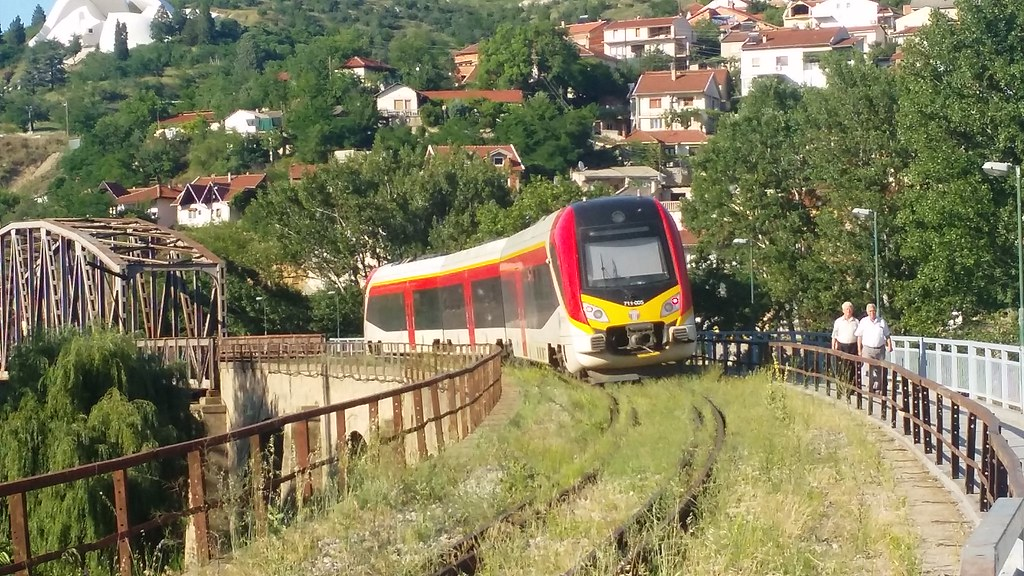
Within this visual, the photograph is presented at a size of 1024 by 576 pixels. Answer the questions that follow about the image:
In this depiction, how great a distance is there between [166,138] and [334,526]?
159115 millimetres

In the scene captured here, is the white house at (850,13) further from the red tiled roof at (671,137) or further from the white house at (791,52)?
the red tiled roof at (671,137)

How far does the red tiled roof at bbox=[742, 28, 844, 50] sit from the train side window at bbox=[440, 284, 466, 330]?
5179 inches

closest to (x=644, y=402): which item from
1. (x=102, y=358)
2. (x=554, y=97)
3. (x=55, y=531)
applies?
(x=55, y=531)

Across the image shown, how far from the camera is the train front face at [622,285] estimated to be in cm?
2567

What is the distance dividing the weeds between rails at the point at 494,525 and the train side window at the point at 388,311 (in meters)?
28.7

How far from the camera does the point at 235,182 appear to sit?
133250 millimetres

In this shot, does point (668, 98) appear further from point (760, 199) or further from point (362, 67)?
point (760, 199)

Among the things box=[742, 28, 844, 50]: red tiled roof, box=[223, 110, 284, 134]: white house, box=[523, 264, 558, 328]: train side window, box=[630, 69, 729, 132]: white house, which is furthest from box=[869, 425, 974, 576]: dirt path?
box=[223, 110, 284, 134]: white house

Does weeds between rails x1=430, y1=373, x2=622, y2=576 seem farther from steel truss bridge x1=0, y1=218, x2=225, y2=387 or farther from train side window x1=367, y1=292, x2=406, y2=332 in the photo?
steel truss bridge x1=0, y1=218, x2=225, y2=387

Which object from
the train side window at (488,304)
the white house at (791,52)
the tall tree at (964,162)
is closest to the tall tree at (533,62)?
the white house at (791,52)

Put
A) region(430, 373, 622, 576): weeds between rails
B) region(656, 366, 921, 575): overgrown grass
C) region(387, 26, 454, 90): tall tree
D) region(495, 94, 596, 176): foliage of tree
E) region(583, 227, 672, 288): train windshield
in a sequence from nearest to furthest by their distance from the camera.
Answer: region(656, 366, 921, 575): overgrown grass < region(430, 373, 622, 576): weeds between rails < region(583, 227, 672, 288): train windshield < region(495, 94, 596, 176): foliage of tree < region(387, 26, 454, 90): tall tree

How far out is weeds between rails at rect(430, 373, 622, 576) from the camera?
9.53 m

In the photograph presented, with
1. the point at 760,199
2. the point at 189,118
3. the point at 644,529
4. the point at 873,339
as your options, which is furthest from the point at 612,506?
the point at 189,118

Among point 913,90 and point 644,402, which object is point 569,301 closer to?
point 644,402
